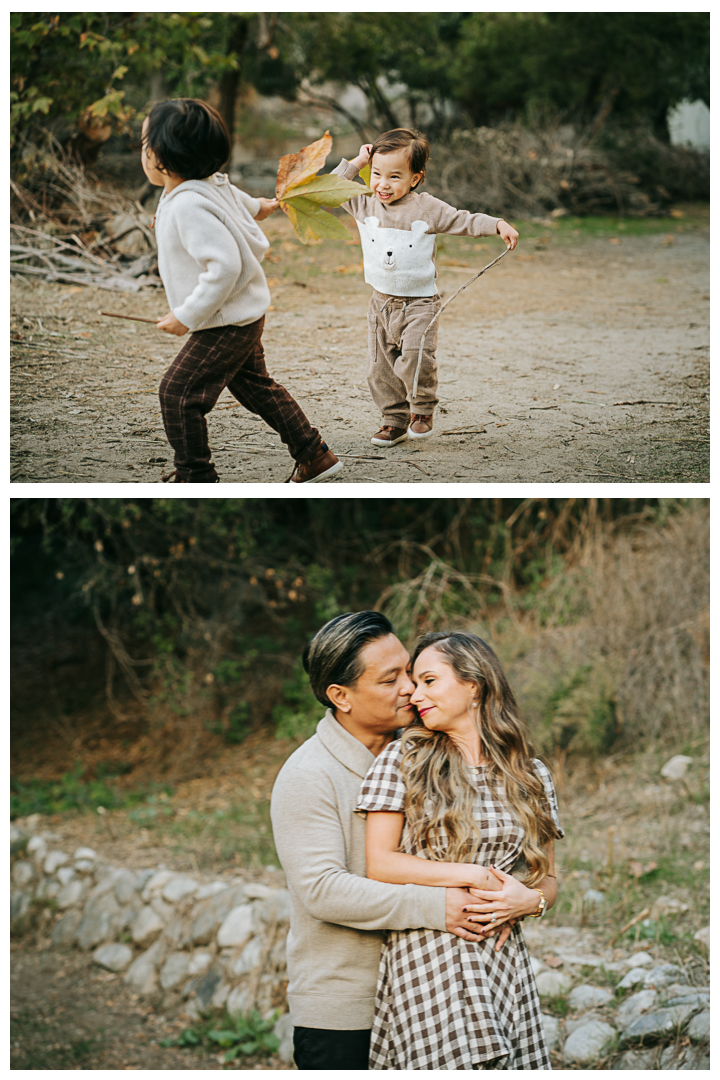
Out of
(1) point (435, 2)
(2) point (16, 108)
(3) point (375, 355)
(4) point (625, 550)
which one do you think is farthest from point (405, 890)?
(2) point (16, 108)

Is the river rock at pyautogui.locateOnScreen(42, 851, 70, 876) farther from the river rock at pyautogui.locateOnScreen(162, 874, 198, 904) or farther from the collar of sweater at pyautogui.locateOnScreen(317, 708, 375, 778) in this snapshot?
the collar of sweater at pyautogui.locateOnScreen(317, 708, 375, 778)

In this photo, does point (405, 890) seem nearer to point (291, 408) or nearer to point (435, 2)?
point (291, 408)

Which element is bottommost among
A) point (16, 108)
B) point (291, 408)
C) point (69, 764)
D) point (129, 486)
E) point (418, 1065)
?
point (69, 764)

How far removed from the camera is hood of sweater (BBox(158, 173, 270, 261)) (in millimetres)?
2574

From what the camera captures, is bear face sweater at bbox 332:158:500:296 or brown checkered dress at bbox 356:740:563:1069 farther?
bear face sweater at bbox 332:158:500:296

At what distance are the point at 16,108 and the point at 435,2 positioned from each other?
2.74 meters

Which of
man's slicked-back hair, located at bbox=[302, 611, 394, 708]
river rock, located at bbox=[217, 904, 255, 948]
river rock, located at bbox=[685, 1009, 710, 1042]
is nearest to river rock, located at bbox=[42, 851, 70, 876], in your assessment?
river rock, located at bbox=[217, 904, 255, 948]

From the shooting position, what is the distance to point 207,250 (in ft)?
8.38

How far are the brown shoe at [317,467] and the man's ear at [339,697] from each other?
51.1 inches

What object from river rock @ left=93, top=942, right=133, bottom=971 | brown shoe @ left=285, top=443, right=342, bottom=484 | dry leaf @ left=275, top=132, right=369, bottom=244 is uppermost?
dry leaf @ left=275, top=132, right=369, bottom=244

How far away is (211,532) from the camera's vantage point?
5.80m

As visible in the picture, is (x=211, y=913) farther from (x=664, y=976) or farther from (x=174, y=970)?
(x=664, y=976)

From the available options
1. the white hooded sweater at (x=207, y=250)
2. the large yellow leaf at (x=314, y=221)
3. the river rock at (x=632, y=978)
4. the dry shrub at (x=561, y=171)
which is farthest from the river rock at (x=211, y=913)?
the dry shrub at (x=561, y=171)

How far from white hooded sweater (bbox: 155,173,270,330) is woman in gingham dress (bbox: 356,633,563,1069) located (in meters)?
1.26
